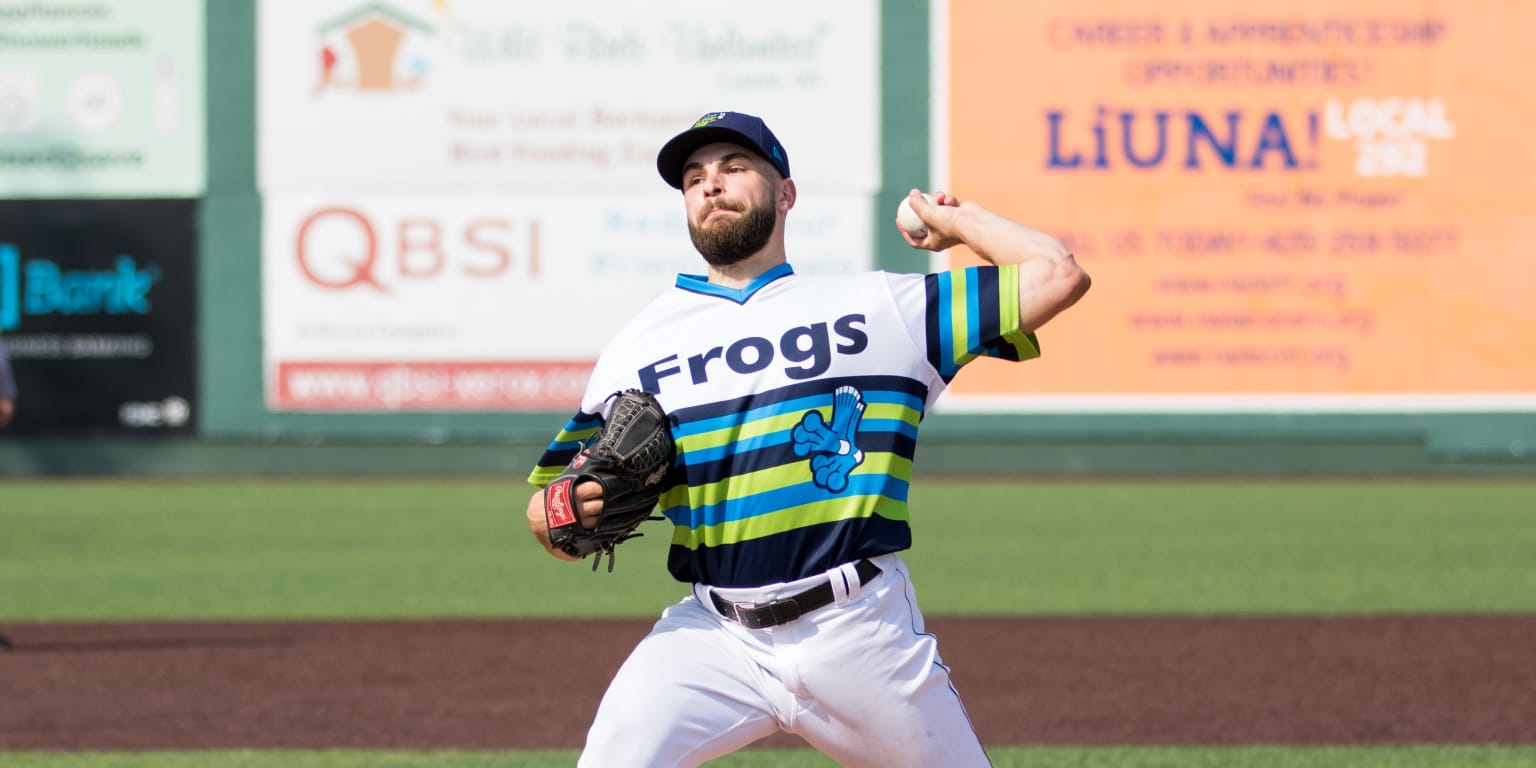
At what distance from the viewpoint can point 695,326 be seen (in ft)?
13.2

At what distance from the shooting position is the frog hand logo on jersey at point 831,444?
12.7 feet

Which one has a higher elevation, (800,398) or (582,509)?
(800,398)

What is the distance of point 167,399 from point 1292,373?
14.0 metres

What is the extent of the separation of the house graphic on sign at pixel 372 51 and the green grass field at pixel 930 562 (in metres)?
5.73

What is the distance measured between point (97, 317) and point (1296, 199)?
14.9 meters

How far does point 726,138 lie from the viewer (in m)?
4.03

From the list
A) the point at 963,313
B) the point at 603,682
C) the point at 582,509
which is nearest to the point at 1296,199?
the point at 603,682

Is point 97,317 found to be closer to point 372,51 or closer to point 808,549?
point 372,51

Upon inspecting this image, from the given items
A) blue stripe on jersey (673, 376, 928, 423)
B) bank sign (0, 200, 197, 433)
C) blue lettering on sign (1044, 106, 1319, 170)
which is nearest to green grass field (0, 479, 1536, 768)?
bank sign (0, 200, 197, 433)

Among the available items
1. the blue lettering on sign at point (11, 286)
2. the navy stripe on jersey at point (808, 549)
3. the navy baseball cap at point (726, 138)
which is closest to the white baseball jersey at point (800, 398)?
the navy stripe on jersey at point (808, 549)

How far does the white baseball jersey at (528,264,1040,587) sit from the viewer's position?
3863 millimetres

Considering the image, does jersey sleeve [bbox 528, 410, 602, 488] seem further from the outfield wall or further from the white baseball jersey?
the outfield wall

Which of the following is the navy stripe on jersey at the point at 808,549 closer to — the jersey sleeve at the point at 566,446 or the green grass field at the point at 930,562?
the jersey sleeve at the point at 566,446

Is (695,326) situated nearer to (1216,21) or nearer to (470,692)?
(470,692)
